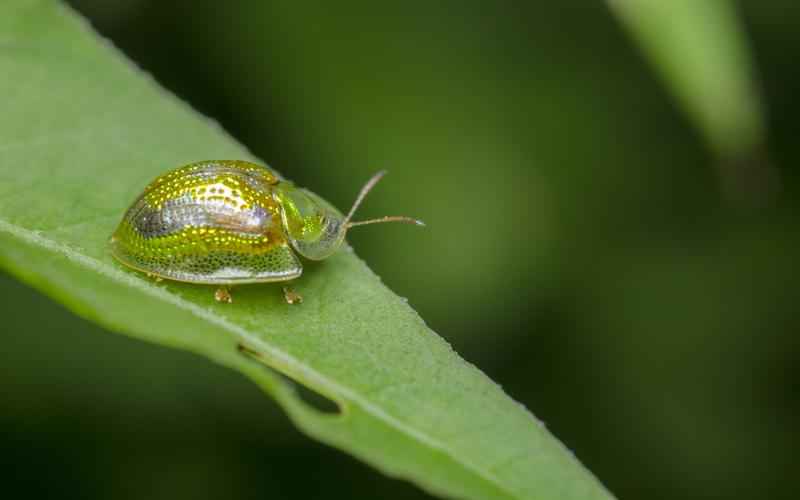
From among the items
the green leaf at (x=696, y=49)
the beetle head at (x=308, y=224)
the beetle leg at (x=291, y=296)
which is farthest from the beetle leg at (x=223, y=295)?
the green leaf at (x=696, y=49)

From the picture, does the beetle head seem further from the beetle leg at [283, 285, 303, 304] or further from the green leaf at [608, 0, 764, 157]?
the green leaf at [608, 0, 764, 157]

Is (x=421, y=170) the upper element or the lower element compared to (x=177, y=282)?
upper

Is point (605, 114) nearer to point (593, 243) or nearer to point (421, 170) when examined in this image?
point (593, 243)

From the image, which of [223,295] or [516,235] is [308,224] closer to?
[223,295]

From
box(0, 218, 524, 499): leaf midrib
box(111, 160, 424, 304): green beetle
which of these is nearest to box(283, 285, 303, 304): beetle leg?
box(111, 160, 424, 304): green beetle

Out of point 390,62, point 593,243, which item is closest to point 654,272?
point 593,243

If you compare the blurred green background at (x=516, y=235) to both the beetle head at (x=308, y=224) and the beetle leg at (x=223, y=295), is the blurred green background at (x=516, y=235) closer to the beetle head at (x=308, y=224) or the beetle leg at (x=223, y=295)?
the beetle head at (x=308, y=224)
